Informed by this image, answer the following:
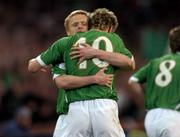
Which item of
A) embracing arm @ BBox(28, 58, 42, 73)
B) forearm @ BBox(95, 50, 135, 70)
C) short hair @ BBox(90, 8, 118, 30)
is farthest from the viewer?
embracing arm @ BBox(28, 58, 42, 73)

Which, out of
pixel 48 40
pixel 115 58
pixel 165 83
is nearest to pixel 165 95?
pixel 165 83

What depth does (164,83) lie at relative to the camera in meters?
8.91

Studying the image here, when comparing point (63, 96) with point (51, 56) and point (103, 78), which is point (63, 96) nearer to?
point (51, 56)

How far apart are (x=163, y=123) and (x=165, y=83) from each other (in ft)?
1.51

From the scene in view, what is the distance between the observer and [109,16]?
7.83m

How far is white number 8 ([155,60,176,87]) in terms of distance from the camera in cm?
891

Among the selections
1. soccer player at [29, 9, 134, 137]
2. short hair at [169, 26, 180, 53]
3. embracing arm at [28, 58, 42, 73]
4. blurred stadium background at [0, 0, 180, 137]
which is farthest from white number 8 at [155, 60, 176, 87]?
blurred stadium background at [0, 0, 180, 137]

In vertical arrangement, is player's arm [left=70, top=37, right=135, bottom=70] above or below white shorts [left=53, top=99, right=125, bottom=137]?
above

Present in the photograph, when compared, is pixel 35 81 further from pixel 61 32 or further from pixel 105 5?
pixel 105 5

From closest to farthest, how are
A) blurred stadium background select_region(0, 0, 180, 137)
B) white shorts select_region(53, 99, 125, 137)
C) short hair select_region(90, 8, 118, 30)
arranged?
1. white shorts select_region(53, 99, 125, 137)
2. short hair select_region(90, 8, 118, 30)
3. blurred stadium background select_region(0, 0, 180, 137)

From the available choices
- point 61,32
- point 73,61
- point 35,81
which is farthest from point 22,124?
point 73,61

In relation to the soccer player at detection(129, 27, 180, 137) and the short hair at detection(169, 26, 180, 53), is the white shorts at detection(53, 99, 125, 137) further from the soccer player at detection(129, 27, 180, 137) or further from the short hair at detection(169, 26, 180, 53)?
the short hair at detection(169, 26, 180, 53)

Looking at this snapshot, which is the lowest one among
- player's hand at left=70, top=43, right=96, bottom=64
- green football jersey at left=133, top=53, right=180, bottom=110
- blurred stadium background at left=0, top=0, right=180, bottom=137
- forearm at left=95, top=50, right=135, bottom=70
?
blurred stadium background at left=0, top=0, right=180, bottom=137

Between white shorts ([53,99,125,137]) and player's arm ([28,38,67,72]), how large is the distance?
20.0 inches
